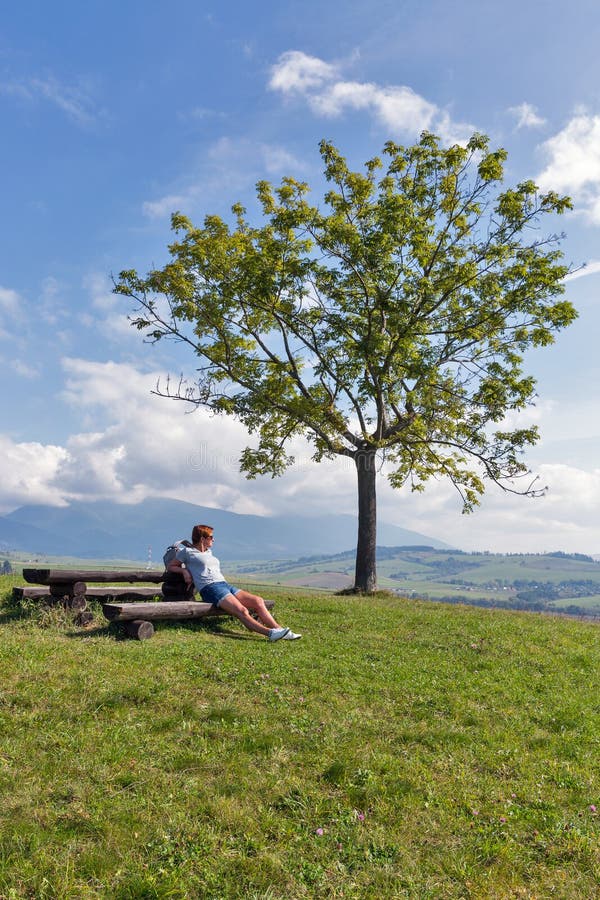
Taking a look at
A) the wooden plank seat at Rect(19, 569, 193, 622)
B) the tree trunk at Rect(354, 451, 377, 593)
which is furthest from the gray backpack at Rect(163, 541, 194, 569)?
the tree trunk at Rect(354, 451, 377, 593)

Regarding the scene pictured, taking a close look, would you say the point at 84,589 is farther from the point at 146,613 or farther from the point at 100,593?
the point at 146,613

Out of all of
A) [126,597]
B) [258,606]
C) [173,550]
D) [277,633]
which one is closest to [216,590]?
[258,606]

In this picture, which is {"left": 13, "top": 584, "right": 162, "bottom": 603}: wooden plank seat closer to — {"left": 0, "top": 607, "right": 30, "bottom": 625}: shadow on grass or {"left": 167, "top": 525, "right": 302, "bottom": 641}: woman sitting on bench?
{"left": 0, "top": 607, "right": 30, "bottom": 625}: shadow on grass

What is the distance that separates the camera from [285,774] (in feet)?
22.9

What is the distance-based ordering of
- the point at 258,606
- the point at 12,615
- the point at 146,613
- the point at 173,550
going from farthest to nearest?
the point at 173,550
the point at 12,615
the point at 258,606
the point at 146,613

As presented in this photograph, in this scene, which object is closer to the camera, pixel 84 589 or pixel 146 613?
pixel 146 613

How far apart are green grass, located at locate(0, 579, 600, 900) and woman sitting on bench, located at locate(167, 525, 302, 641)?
1382 millimetres

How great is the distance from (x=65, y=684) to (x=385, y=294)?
20649 millimetres

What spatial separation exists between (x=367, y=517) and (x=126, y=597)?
1402 centimetres

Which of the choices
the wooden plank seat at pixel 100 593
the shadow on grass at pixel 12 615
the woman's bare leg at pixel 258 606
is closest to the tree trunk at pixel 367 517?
the woman's bare leg at pixel 258 606

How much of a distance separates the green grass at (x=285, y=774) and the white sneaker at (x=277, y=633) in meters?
1.01

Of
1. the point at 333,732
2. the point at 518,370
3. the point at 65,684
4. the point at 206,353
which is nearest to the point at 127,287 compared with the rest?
the point at 206,353

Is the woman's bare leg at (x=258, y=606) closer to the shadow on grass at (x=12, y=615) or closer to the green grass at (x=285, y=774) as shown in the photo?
the green grass at (x=285, y=774)

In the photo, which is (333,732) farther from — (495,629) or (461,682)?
(495,629)
